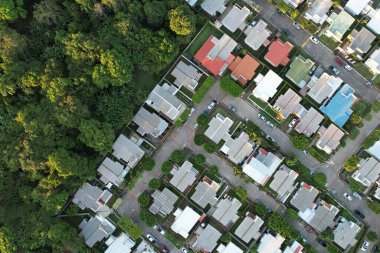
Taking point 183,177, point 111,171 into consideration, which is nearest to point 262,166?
point 183,177

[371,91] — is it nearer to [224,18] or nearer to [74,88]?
[224,18]

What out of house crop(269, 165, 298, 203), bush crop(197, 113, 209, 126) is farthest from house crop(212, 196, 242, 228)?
bush crop(197, 113, 209, 126)

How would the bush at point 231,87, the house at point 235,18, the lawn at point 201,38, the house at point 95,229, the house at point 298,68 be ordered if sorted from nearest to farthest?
1. the house at point 95,229
2. the bush at point 231,87
3. the house at point 298,68
4. the house at point 235,18
5. the lawn at point 201,38

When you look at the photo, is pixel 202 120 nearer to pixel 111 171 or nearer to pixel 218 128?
pixel 218 128

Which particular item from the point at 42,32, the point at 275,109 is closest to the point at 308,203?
the point at 275,109

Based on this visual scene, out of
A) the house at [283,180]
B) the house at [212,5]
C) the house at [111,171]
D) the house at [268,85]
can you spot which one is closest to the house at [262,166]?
the house at [283,180]

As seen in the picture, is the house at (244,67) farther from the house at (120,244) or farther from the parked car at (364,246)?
the parked car at (364,246)
